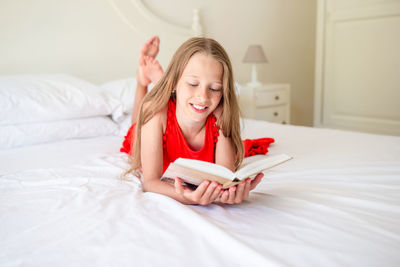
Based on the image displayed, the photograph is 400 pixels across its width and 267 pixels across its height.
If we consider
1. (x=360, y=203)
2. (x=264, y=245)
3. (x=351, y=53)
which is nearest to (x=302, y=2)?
(x=351, y=53)

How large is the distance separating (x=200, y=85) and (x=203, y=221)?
441mm

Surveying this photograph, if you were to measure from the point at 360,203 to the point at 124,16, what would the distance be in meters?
2.01

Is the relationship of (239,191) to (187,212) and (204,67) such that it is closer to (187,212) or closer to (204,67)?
(187,212)

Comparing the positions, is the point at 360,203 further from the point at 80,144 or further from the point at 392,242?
the point at 80,144

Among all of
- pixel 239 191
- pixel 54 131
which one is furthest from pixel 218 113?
pixel 54 131

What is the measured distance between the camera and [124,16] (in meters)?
2.41

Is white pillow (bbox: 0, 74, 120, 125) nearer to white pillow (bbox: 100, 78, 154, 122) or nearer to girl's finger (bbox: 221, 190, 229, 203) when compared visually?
white pillow (bbox: 100, 78, 154, 122)

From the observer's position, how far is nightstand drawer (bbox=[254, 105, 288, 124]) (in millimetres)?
2975

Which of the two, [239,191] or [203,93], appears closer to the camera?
[239,191]

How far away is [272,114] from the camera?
308 cm

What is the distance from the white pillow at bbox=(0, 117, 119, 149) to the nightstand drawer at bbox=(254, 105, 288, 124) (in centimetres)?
142

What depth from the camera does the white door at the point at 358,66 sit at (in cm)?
311

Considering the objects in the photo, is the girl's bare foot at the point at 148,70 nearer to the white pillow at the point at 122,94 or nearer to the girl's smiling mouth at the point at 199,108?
the white pillow at the point at 122,94

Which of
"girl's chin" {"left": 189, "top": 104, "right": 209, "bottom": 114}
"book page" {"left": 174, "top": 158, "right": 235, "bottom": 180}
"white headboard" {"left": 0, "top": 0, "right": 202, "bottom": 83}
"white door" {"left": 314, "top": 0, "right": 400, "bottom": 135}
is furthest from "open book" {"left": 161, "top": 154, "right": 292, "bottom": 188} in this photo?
"white door" {"left": 314, "top": 0, "right": 400, "bottom": 135}
